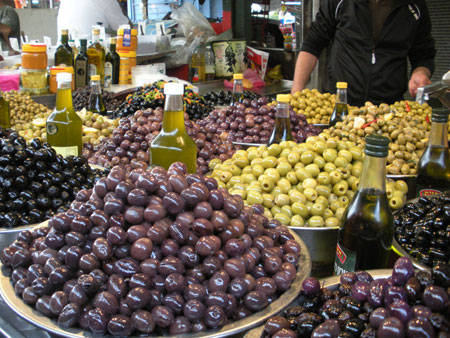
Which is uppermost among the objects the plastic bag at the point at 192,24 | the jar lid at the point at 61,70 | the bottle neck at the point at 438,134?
the plastic bag at the point at 192,24

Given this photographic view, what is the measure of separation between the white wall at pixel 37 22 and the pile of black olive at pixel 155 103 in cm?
562

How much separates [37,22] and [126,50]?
4.59m

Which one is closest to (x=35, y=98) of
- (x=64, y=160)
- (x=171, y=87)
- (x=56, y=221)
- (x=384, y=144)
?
(x=64, y=160)

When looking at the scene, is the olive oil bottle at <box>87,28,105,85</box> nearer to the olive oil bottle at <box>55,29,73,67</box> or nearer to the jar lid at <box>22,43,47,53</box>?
the olive oil bottle at <box>55,29,73,67</box>

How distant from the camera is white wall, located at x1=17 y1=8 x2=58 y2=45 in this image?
781 cm

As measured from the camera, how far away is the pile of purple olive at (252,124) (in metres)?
2.36

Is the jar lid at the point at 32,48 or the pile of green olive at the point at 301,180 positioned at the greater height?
the jar lid at the point at 32,48

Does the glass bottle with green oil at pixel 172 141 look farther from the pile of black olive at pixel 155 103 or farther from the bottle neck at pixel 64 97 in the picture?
the pile of black olive at pixel 155 103

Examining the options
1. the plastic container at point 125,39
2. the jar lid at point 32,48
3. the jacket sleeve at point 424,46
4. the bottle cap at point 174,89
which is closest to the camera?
the bottle cap at point 174,89

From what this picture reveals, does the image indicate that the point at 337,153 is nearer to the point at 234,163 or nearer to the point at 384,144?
the point at 234,163

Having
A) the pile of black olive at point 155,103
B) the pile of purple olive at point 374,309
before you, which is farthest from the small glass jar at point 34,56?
the pile of purple olive at point 374,309

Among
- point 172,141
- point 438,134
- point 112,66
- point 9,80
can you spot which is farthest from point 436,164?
point 112,66

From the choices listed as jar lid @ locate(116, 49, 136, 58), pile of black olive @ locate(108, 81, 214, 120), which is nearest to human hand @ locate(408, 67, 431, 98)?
pile of black olive @ locate(108, 81, 214, 120)

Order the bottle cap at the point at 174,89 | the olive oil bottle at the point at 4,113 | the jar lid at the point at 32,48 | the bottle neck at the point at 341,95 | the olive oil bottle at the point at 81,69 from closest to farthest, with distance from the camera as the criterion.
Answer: the bottle cap at the point at 174,89
the olive oil bottle at the point at 4,113
the bottle neck at the point at 341,95
the jar lid at the point at 32,48
the olive oil bottle at the point at 81,69
